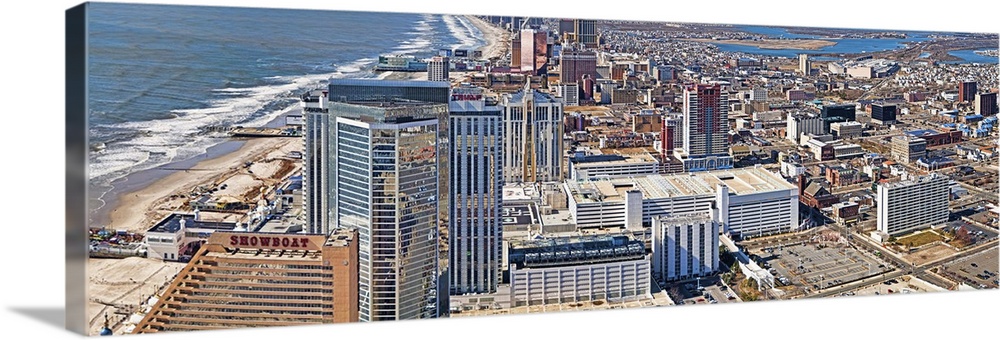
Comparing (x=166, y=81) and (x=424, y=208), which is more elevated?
(x=166, y=81)

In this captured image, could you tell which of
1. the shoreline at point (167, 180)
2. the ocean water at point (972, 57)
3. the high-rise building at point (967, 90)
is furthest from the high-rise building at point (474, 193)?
the high-rise building at point (967, 90)

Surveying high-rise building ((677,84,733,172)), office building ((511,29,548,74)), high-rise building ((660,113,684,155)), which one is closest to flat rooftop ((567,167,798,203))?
high-rise building ((677,84,733,172))

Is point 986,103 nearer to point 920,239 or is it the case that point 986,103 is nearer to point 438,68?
point 920,239

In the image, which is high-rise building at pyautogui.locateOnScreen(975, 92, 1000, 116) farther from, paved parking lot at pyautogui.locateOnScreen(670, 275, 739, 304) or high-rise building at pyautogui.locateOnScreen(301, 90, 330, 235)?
high-rise building at pyautogui.locateOnScreen(301, 90, 330, 235)

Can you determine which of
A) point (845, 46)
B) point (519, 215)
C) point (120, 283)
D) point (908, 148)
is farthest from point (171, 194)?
point (908, 148)

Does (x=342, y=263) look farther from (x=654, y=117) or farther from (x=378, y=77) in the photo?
(x=654, y=117)

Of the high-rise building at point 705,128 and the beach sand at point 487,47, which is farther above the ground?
the beach sand at point 487,47

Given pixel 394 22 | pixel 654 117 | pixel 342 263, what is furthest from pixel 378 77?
pixel 654 117

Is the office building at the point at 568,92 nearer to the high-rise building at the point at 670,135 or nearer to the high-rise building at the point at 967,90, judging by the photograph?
the high-rise building at the point at 670,135
